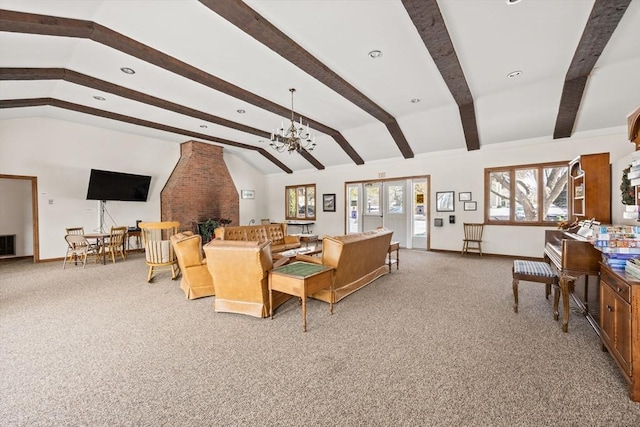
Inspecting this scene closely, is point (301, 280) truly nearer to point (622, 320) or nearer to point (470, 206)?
point (622, 320)

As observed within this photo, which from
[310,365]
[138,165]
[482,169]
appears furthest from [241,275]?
[138,165]

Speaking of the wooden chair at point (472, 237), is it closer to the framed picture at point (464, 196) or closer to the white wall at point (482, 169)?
the white wall at point (482, 169)

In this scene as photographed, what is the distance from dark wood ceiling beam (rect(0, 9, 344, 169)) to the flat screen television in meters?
4.52

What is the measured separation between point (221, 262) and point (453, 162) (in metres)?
6.81

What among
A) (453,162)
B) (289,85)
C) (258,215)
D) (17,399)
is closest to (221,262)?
(17,399)

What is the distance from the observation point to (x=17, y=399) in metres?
1.88

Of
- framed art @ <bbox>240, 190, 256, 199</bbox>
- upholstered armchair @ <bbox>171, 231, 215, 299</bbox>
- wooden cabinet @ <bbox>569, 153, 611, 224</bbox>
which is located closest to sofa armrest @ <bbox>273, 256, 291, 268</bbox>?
upholstered armchair @ <bbox>171, 231, 215, 299</bbox>

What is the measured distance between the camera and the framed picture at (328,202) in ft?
32.9

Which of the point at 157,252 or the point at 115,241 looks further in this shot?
the point at 115,241

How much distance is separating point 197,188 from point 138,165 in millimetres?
1698

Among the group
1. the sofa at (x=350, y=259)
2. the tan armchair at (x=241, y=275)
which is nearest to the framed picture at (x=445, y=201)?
the sofa at (x=350, y=259)

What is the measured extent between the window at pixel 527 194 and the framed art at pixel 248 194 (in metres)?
8.26

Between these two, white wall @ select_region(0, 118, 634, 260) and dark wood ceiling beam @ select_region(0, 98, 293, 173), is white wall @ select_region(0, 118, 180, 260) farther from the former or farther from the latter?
dark wood ceiling beam @ select_region(0, 98, 293, 173)

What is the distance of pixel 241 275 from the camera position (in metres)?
3.17
